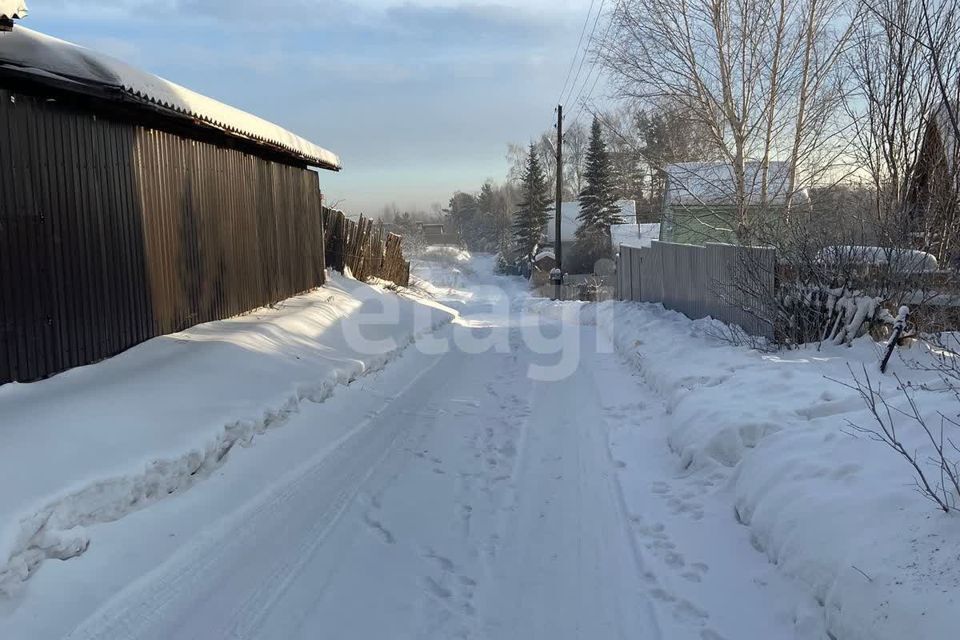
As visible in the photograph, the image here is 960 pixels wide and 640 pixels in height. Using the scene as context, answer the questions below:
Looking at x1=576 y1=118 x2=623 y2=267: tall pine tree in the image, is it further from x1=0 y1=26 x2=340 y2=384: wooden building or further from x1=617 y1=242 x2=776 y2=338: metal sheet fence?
x1=0 y1=26 x2=340 y2=384: wooden building

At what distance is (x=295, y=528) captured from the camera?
4.62 metres

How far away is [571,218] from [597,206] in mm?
7199

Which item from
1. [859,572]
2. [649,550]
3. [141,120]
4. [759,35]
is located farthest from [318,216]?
[859,572]

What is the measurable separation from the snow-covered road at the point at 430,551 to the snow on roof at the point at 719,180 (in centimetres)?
1099

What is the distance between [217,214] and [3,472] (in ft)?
20.1

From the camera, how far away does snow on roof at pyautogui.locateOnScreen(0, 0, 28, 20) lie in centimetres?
479

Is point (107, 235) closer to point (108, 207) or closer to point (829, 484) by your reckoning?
point (108, 207)

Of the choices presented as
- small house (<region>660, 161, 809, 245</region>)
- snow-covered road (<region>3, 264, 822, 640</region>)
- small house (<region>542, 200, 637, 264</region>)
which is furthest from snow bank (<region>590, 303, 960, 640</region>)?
small house (<region>542, 200, 637, 264</region>)

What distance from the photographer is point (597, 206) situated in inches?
2094

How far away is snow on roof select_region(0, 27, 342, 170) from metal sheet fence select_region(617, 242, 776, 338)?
7.05 meters

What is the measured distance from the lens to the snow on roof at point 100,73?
5.45m

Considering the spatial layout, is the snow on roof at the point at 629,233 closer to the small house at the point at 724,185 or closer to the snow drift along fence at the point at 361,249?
the snow drift along fence at the point at 361,249

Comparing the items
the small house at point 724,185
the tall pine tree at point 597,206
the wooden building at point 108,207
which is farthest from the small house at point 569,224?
the wooden building at point 108,207

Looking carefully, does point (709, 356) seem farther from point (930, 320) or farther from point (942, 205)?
point (942, 205)
